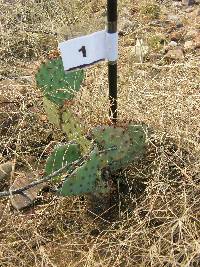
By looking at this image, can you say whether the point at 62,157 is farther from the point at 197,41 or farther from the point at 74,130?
the point at 197,41

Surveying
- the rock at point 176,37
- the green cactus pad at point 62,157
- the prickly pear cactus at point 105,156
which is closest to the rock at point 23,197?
the green cactus pad at point 62,157

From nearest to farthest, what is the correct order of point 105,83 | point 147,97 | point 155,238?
point 155,238 → point 147,97 → point 105,83

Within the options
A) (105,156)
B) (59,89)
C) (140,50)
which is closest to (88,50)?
(59,89)

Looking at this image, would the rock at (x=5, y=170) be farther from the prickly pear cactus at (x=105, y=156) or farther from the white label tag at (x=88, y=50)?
the white label tag at (x=88, y=50)

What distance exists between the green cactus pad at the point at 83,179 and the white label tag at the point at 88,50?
0.32m

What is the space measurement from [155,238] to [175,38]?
61.9 inches

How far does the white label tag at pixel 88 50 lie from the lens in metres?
1.79

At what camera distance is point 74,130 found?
6.42ft

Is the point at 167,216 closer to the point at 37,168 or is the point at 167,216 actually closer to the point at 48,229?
the point at 48,229

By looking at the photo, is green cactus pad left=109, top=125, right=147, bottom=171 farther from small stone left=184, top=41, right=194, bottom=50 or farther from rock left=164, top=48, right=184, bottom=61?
small stone left=184, top=41, right=194, bottom=50

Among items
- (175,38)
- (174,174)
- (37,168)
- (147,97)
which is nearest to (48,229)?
(37,168)

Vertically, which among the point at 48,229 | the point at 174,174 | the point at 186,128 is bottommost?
the point at 48,229

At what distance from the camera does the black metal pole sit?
1740 millimetres

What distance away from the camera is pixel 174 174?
203 cm
